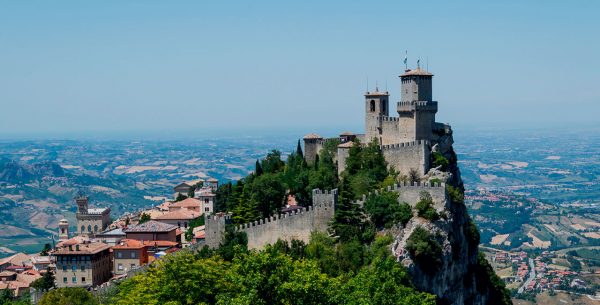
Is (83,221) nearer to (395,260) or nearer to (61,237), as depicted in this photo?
(61,237)

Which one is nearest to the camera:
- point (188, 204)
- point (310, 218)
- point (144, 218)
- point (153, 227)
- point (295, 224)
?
point (310, 218)

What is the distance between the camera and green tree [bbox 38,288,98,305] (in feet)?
174

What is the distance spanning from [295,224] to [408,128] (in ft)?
44.1

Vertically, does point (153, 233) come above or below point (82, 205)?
above

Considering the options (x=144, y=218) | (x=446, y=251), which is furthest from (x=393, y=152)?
(x=144, y=218)

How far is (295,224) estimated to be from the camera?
5525 cm

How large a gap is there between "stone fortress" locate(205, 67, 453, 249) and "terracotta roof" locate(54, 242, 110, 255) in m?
10.4

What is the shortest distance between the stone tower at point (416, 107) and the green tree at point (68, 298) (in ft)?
88.2

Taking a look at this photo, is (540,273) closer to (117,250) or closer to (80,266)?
(117,250)

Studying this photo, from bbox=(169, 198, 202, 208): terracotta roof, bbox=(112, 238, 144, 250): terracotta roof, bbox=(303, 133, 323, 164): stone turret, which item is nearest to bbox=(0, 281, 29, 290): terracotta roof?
bbox=(112, 238, 144, 250): terracotta roof

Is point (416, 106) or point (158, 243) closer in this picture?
point (416, 106)

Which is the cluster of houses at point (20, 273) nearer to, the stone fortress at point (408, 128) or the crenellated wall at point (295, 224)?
the crenellated wall at point (295, 224)

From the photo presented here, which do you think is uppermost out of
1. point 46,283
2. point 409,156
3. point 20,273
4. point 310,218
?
point 409,156

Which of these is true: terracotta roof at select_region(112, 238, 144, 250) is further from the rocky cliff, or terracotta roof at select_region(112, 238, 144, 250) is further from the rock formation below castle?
the rocky cliff
